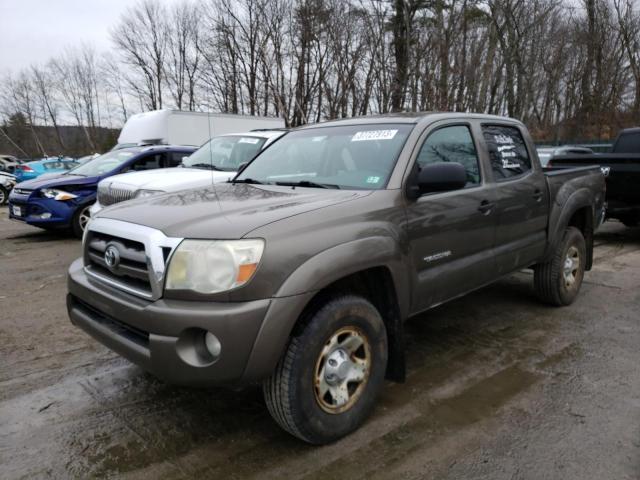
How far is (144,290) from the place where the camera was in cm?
240

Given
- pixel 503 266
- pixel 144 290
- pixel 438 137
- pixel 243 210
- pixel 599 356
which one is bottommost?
pixel 599 356

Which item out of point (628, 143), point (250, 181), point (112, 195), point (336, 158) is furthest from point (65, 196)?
point (628, 143)

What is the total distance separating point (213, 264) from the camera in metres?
2.22

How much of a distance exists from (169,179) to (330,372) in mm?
4643

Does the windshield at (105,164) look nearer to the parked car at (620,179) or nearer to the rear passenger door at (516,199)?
the rear passenger door at (516,199)

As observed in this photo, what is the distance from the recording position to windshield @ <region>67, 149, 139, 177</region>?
890cm

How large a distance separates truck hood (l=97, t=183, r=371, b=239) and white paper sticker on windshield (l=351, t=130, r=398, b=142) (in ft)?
1.95

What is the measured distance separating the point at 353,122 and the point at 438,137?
670mm

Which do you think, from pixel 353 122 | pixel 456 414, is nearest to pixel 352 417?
pixel 456 414

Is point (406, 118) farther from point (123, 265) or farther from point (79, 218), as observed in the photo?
point (79, 218)

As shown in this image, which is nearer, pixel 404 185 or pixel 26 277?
pixel 404 185

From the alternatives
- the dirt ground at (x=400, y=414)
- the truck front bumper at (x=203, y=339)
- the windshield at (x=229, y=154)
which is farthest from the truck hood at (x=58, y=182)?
the truck front bumper at (x=203, y=339)

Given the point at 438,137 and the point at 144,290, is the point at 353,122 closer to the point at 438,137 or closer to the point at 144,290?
the point at 438,137

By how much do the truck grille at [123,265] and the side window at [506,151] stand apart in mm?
2738
